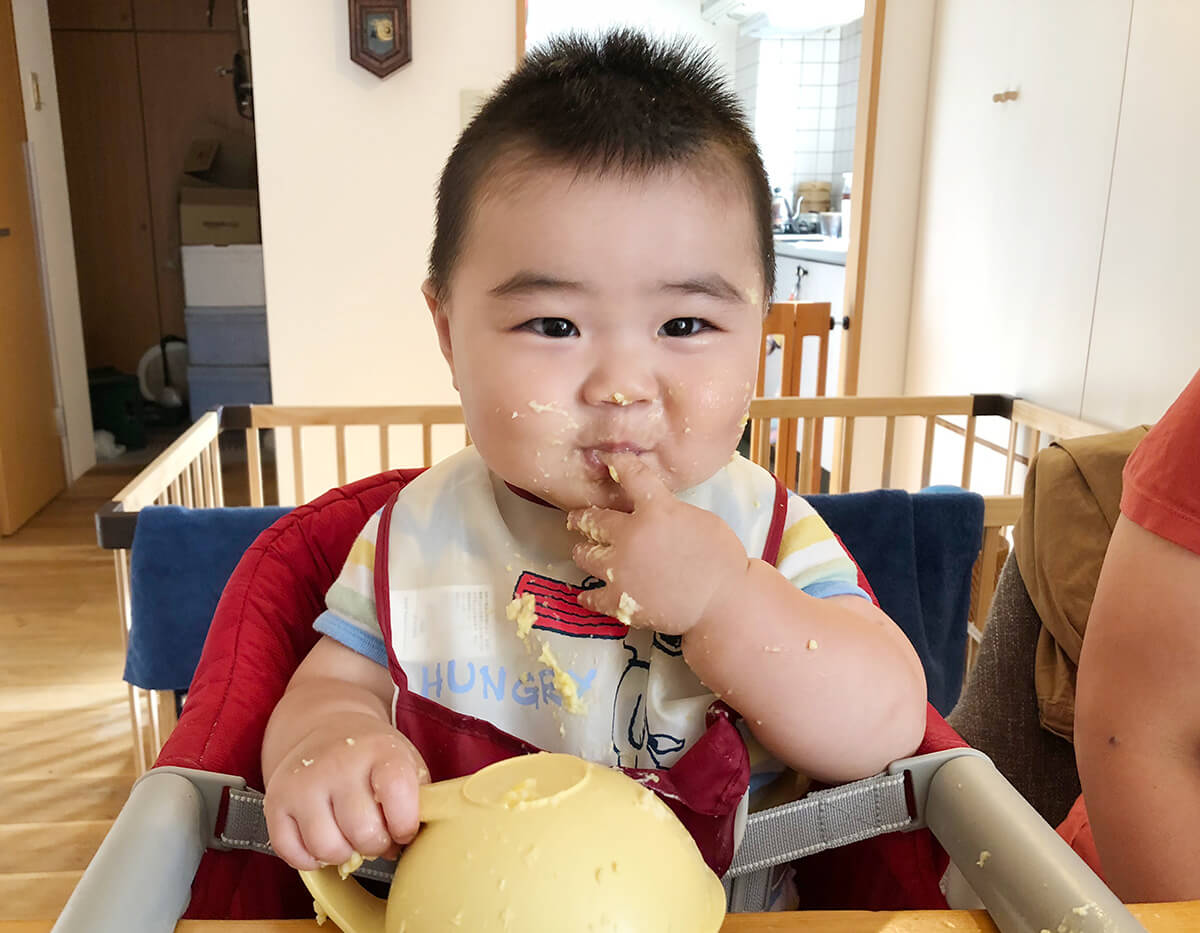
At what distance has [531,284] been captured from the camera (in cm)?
58

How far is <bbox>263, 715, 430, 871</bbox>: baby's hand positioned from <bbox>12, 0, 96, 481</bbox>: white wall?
4006 mm

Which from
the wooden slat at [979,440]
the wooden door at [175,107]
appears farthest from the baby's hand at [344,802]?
the wooden door at [175,107]

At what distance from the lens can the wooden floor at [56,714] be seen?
66.7 inches

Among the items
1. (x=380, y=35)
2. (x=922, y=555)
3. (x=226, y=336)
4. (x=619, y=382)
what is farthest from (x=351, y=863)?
(x=226, y=336)

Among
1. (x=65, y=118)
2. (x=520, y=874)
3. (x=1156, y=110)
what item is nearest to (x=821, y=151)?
(x=1156, y=110)

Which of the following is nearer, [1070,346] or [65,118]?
[1070,346]

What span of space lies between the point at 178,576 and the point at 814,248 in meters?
2.65

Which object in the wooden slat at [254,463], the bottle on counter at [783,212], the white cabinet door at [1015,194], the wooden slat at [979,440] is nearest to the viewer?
the white cabinet door at [1015,194]

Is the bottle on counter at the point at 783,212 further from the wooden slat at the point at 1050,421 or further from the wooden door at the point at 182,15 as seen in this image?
the wooden door at the point at 182,15

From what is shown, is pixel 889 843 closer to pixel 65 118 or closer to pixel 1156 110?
pixel 1156 110

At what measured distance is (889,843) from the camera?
0.61 metres

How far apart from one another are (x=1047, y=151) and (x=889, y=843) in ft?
5.94

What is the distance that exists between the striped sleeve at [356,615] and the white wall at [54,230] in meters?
3.78

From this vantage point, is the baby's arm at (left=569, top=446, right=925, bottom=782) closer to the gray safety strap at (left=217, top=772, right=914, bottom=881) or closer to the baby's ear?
the gray safety strap at (left=217, top=772, right=914, bottom=881)
